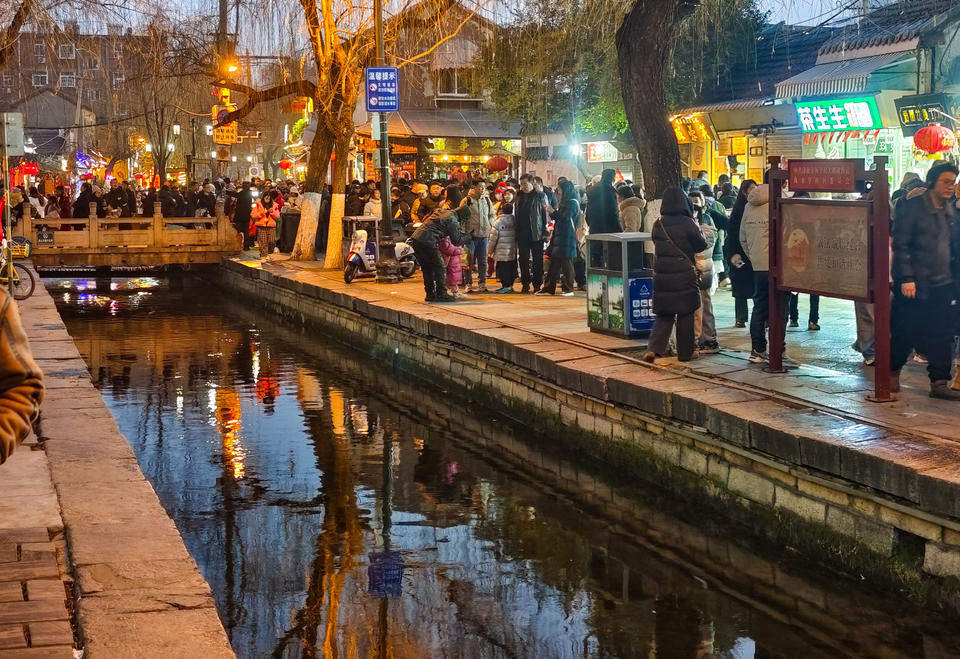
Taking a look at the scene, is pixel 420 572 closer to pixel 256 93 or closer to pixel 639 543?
pixel 639 543

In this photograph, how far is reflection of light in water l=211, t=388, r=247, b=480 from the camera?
33.2 feet

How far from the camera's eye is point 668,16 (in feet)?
40.1

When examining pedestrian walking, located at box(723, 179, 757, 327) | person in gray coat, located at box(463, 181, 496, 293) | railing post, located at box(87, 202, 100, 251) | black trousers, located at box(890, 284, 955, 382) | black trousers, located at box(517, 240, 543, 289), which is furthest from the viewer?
railing post, located at box(87, 202, 100, 251)

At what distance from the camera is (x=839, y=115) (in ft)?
67.9

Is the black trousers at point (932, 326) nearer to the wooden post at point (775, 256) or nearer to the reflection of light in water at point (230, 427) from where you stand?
the wooden post at point (775, 256)

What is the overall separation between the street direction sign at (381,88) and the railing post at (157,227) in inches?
402

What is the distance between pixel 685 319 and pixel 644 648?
16.4 ft

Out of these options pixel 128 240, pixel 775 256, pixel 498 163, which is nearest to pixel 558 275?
pixel 775 256

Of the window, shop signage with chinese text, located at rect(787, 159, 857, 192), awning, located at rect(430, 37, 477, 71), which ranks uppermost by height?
awning, located at rect(430, 37, 477, 71)

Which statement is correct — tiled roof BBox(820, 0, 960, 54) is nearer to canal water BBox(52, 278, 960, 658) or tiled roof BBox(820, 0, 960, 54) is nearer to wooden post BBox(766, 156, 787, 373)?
wooden post BBox(766, 156, 787, 373)

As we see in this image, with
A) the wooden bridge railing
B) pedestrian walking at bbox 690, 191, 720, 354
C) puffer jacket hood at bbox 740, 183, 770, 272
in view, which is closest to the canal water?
pedestrian walking at bbox 690, 191, 720, 354

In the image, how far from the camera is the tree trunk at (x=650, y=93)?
1238cm

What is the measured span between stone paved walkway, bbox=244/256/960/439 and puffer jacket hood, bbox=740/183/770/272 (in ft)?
2.86

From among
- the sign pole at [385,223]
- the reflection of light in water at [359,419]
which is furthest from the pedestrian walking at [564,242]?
the reflection of light in water at [359,419]
